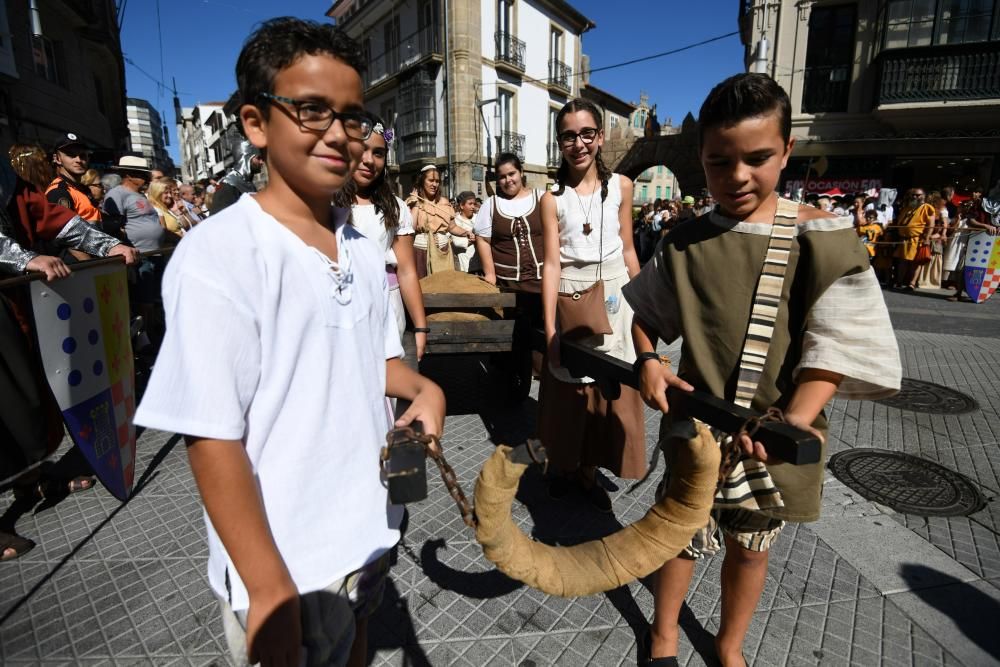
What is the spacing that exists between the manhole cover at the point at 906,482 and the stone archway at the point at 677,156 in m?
16.4

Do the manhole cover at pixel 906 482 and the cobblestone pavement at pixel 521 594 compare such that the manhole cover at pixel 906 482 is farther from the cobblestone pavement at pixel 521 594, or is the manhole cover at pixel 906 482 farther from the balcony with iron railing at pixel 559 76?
the balcony with iron railing at pixel 559 76

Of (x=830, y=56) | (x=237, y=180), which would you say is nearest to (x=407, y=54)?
(x=830, y=56)

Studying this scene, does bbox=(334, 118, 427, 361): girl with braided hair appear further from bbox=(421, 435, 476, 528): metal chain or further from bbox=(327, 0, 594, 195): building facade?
bbox=(327, 0, 594, 195): building facade

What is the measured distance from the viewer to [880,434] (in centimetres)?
386

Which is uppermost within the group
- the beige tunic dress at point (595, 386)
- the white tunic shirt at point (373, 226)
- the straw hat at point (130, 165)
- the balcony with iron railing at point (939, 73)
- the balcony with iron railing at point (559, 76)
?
the balcony with iron railing at point (559, 76)

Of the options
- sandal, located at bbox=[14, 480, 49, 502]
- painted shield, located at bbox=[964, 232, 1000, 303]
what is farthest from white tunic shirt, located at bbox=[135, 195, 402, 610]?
painted shield, located at bbox=[964, 232, 1000, 303]

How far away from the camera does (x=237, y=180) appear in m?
3.38

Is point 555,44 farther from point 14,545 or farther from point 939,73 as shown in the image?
point 14,545

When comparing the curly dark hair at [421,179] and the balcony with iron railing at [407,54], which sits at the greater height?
the balcony with iron railing at [407,54]

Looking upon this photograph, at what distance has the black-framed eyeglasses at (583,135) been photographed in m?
2.62

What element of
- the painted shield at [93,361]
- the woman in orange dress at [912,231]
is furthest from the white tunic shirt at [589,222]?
the woman in orange dress at [912,231]

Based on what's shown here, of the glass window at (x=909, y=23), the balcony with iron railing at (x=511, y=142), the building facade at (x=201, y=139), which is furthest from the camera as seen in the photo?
the building facade at (x=201, y=139)

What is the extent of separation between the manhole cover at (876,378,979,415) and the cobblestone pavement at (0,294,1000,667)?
1.02 meters

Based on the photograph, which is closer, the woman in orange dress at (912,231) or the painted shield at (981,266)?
the painted shield at (981,266)
